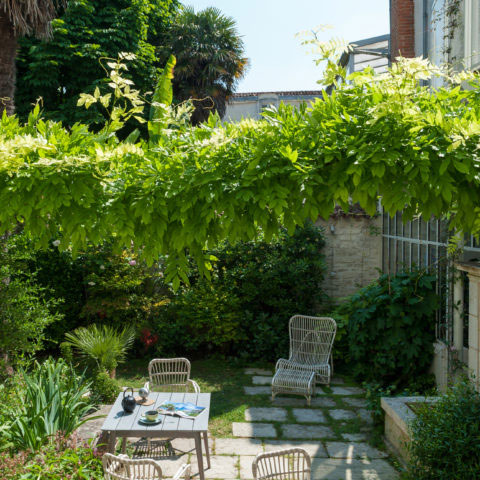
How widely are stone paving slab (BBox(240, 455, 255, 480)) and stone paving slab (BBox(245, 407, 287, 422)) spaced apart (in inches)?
45.4

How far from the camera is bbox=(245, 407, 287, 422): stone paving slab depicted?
713 centimetres

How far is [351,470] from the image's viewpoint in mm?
5625

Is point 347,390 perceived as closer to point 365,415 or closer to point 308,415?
point 365,415

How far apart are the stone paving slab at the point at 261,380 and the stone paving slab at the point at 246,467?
9.07 feet

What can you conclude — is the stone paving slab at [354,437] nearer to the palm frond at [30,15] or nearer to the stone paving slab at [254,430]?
the stone paving slab at [254,430]

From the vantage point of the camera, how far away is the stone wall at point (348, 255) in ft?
35.3

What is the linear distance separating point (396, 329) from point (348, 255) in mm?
3443

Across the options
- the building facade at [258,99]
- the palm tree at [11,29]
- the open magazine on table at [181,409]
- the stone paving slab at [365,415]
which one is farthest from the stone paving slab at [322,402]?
the building facade at [258,99]

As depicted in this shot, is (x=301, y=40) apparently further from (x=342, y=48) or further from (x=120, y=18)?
(x=120, y=18)

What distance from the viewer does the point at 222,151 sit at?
2.98 m

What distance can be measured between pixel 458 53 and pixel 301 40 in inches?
200

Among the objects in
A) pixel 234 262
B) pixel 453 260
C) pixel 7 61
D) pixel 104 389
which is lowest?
pixel 104 389

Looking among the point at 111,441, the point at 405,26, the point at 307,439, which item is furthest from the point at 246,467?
the point at 405,26

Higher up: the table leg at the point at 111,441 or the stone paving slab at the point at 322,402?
the table leg at the point at 111,441
